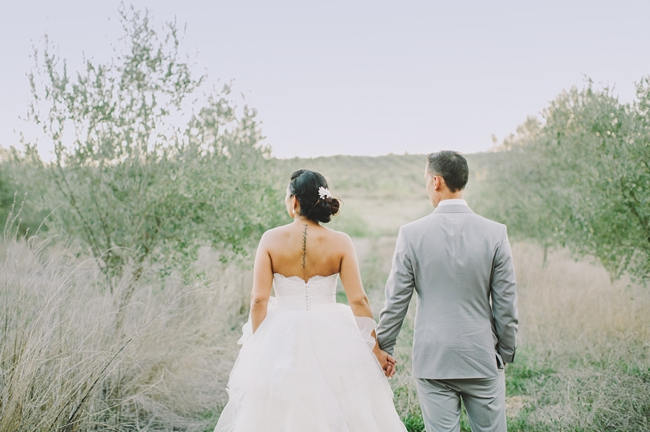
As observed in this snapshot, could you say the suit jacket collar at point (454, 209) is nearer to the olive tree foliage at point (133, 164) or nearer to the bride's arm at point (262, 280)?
the bride's arm at point (262, 280)

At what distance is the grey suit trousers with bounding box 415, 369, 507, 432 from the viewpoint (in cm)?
335

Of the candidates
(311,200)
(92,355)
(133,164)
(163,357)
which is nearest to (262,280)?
(311,200)

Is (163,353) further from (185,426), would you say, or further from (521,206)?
(521,206)

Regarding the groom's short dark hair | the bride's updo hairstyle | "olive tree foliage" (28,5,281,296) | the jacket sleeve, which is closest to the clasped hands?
the jacket sleeve

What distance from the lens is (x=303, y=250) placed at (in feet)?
12.8

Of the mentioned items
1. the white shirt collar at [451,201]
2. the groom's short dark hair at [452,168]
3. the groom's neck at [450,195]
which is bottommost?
the white shirt collar at [451,201]

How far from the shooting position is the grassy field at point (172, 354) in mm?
4555

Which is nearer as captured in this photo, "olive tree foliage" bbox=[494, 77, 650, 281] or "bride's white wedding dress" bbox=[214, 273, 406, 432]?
"bride's white wedding dress" bbox=[214, 273, 406, 432]

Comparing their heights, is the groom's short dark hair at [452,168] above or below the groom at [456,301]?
above

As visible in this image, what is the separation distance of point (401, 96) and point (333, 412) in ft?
88.5

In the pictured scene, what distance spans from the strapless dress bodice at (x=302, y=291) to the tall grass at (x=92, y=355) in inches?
64.7

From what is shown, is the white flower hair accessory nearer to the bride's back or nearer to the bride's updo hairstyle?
the bride's updo hairstyle

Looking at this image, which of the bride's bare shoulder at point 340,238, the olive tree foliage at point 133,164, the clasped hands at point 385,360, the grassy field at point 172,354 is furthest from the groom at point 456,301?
the olive tree foliage at point 133,164

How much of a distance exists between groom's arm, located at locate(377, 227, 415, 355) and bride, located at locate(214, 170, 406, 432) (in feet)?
1.47
